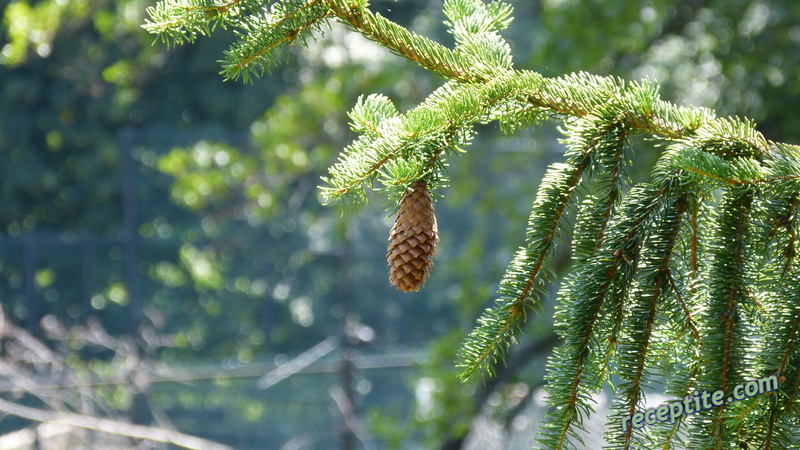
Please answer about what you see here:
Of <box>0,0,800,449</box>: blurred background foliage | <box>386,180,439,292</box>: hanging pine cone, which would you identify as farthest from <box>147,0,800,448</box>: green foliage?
<box>0,0,800,449</box>: blurred background foliage

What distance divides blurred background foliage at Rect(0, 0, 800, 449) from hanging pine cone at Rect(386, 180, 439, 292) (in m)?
0.47

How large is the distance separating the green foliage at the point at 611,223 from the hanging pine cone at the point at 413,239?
19 mm

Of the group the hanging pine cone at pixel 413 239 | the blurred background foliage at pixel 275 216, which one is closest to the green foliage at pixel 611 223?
the hanging pine cone at pixel 413 239

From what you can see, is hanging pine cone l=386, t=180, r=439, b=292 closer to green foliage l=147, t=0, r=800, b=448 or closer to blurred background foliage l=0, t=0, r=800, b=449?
green foliage l=147, t=0, r=800, b=448

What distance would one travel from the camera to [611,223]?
80 centimetres

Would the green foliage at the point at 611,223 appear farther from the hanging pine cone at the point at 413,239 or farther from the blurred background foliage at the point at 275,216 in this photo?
the blurred background foliage at the point at 275,216

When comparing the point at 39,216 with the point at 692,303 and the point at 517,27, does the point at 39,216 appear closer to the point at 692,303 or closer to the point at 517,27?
the point at 517,27

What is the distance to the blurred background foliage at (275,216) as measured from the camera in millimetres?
3242

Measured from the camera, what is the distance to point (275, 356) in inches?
234

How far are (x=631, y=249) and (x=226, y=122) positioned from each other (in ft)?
26.2

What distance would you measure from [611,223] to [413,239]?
0.70ft

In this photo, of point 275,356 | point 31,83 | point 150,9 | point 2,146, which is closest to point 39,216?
point 2,146

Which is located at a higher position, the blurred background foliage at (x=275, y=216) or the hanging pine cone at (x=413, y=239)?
the blurred background foliage at (x=275, y=216)

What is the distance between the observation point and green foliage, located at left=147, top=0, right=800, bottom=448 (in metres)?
0.75
